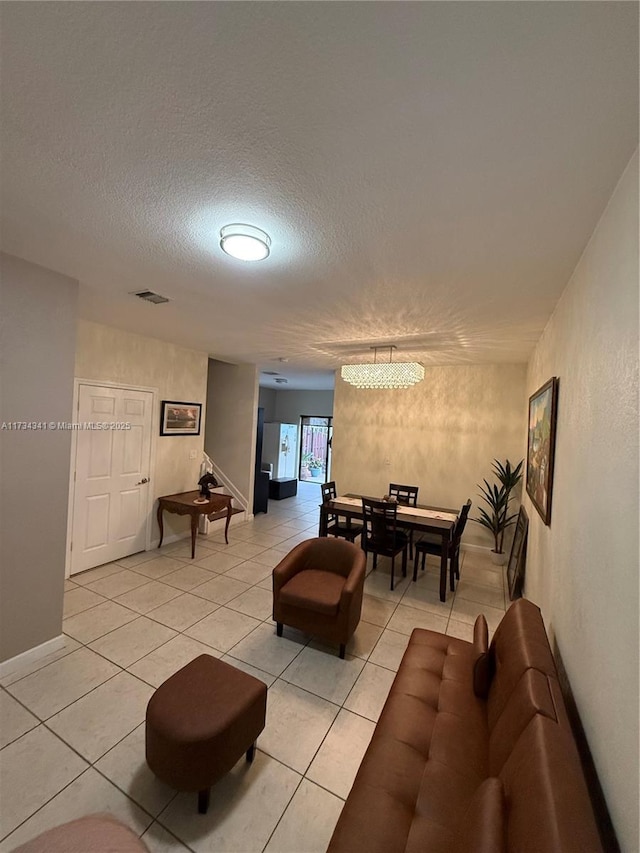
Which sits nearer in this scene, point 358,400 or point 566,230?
point 566,230

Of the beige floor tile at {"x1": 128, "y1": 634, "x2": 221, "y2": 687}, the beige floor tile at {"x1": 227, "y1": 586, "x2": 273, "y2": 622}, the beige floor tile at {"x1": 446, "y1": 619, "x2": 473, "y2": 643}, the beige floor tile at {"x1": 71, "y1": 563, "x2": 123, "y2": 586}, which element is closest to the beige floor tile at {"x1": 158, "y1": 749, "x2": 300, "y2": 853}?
the beige floor tile at {"x1": 128, "y1": 634, "x2": 221, "y2": 687}

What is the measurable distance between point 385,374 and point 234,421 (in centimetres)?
325

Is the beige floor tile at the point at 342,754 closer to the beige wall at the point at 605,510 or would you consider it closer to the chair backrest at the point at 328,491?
the beige wall at the point at 605,510

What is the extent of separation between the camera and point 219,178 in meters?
1.38

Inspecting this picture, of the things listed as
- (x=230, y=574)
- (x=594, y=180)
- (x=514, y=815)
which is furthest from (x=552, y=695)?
(x=230, y=574)

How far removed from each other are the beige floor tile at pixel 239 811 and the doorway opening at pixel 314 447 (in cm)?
829

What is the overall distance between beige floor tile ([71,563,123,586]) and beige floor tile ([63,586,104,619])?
6.2 inches

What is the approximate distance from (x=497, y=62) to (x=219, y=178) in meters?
Result: 1.00

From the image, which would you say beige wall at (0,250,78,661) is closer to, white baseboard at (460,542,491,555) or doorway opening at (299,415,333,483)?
white baseboard at (460,542,491,555)

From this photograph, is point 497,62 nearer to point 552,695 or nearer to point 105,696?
point 552,695

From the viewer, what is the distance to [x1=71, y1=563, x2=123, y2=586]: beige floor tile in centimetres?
362

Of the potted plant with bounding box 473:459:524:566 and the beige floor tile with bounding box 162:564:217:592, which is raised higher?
the potted plant with bounding box 473:459:524:566

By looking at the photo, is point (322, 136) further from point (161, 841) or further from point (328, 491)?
point (328, 491)

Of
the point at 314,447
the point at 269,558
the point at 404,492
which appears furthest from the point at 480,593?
the point at 314,447
